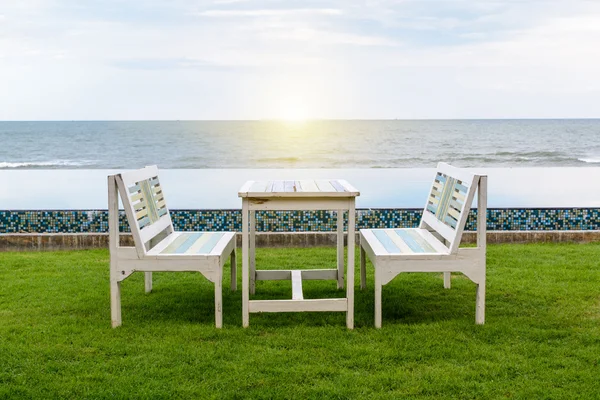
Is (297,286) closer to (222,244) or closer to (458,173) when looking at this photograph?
(222,244)

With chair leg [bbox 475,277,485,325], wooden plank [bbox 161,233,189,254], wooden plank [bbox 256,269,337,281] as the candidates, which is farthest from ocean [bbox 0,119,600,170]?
chair leg [bbox 475,277,485,325]

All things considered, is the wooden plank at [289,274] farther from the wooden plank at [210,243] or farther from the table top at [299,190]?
the table top at [299,190]

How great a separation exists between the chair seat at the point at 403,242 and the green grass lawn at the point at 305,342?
444 millimetres

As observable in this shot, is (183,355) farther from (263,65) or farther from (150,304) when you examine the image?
(263,65)

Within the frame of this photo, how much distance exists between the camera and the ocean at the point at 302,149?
3350 cm

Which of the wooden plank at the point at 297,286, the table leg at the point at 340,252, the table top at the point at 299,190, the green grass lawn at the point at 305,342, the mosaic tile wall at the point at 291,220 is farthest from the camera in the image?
the mosaic tile wall at the point at 291,220

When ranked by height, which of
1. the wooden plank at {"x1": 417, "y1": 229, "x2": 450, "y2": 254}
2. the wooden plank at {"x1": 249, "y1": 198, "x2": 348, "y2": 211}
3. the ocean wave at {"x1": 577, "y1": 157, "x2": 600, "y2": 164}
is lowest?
the ocean wave at {"x1": 577, "y1": 157, "x2": 600, "y2": 164}

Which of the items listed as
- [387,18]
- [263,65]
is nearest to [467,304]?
[387,18]

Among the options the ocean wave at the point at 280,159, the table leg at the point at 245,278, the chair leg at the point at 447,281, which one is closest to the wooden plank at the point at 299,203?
the table leg at the point at 245,278

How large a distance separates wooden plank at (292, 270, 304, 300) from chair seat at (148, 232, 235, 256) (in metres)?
0.52

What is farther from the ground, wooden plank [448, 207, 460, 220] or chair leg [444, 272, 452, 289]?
wooden plank [448, 207, 460, 220]

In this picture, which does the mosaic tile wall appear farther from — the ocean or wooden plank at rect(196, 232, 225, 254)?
the ocean

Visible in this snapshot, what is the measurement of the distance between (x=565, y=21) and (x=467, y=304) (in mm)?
16771

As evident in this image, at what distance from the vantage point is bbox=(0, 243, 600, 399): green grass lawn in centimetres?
318
